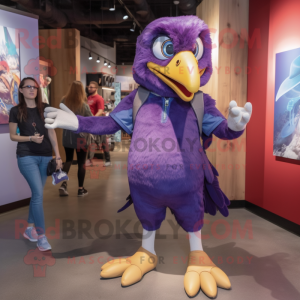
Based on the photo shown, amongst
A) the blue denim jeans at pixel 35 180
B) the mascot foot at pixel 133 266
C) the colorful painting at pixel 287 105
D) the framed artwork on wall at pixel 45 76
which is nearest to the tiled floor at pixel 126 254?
the mascot foot at pixel 133 266

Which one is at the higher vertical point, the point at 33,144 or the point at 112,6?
the point at 112,6

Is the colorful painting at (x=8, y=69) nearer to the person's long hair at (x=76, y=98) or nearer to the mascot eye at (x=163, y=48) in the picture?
the person's long hair at (x=76, y=98)

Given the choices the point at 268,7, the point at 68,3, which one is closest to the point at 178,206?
the point at 268,7

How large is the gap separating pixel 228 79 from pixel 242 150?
2.66 feet

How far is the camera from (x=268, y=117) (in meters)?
3.20

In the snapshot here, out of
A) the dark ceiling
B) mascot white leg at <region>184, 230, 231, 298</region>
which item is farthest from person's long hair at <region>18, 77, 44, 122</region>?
the dark ceiling

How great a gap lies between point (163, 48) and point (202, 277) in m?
1.36

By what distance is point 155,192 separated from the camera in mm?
1795

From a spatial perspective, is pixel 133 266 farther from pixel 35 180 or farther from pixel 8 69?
pixel 8 69

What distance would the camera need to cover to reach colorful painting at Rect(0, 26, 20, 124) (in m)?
3.51

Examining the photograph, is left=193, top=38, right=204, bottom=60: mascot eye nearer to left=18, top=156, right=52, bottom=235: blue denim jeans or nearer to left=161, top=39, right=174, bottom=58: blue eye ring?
left=161, top=39, right=174, bottom=58: blue eye ring

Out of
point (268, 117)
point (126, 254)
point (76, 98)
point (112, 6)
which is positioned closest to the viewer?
point (126, 254)

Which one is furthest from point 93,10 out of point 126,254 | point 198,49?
point 126,254

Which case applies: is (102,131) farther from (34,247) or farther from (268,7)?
(268,7)
